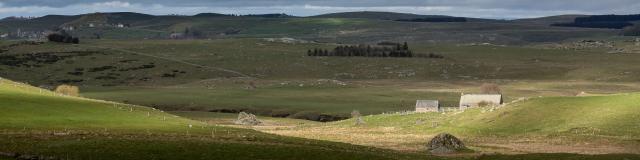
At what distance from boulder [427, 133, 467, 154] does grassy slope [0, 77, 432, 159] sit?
20.8ft

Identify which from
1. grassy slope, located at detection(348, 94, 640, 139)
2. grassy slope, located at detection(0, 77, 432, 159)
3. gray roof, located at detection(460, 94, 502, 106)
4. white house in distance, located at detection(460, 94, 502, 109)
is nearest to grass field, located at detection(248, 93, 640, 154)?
grassy slope, located at detection(348, 94, 640, 139)

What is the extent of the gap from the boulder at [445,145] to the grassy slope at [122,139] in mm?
6354

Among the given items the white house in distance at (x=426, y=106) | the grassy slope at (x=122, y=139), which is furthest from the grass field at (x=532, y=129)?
the white house in distance at (x=426, y=106)

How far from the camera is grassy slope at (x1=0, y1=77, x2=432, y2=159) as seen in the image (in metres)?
45.9

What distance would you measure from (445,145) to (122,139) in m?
22.6

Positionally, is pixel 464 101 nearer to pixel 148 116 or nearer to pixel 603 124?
pixel 603 124

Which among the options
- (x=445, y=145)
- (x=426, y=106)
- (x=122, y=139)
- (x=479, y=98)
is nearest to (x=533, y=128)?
(x=445, y=145)

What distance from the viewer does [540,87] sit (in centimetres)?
18838

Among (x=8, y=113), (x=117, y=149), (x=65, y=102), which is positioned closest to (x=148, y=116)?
(x=65, y=102)

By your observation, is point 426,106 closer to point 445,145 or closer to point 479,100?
point 479,100

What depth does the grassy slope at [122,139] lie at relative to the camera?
151 ft

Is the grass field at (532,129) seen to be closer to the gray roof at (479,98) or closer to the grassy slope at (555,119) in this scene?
the grassy slope at (555,119)

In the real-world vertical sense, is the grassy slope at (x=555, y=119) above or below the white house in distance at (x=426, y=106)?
above

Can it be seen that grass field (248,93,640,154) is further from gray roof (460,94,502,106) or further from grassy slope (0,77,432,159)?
gray roof (460,94,502,106)
